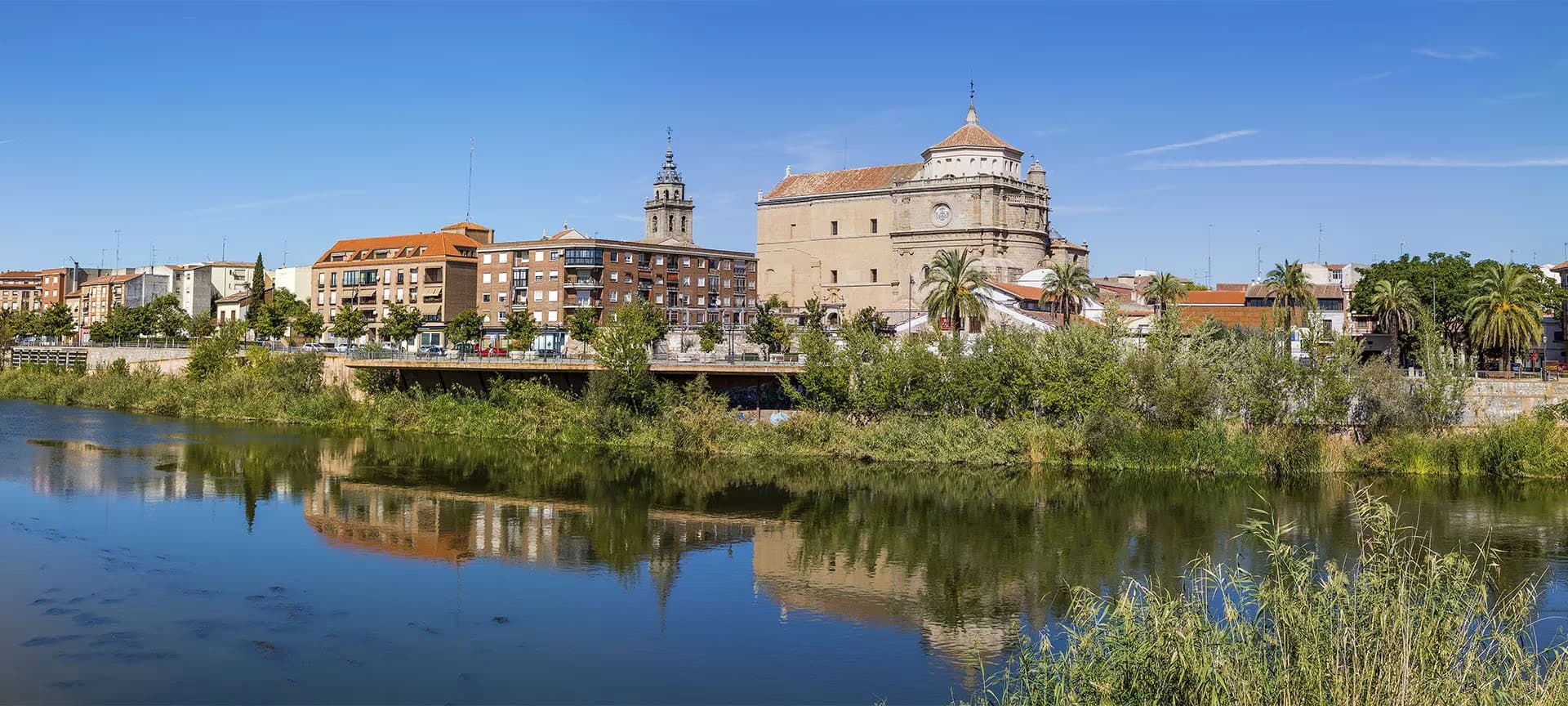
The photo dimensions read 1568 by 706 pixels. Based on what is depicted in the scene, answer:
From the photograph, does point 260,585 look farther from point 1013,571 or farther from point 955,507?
point 955,507

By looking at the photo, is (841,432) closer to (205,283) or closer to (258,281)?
(258,281)

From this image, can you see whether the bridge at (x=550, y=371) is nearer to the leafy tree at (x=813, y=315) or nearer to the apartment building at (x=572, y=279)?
the leafy tree at (x=813, y=315)

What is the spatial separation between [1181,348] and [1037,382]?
5093mm

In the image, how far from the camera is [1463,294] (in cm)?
5741

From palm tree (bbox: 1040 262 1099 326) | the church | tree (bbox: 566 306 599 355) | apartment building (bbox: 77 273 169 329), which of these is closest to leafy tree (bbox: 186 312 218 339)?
apartment building (bbox: 77 273 169 329)

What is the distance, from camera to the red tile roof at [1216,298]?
239 ft

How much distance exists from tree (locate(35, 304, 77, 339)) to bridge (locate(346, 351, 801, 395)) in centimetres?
4502

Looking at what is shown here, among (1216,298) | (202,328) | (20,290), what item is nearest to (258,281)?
(202,328)

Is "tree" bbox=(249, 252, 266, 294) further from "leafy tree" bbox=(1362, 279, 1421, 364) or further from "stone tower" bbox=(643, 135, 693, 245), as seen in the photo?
"leafy tree" bbox=(1362, 279, 1421, 364)

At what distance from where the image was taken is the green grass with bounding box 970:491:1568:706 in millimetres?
10836

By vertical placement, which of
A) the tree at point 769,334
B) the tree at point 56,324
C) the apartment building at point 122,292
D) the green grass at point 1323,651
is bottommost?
the green grass at point 1323,651

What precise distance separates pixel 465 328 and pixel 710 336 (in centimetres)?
1694

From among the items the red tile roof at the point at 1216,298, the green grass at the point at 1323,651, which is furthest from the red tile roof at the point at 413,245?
the green grass at the point at 1323,651

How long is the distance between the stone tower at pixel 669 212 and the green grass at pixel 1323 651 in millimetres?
101361
